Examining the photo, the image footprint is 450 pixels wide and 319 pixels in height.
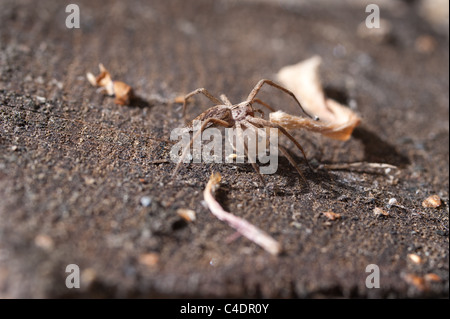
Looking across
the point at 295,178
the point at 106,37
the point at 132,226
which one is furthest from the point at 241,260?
the point at 106,37

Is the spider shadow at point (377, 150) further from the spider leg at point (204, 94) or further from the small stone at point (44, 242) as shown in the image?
the small stone at point (44, 242)

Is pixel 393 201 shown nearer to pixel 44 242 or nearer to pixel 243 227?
pixel 243 227

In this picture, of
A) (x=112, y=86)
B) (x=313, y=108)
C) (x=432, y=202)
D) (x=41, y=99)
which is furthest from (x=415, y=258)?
(x=41, y=99)

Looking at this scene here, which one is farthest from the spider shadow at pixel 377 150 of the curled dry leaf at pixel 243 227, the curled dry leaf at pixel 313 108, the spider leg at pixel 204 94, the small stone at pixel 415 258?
the curled dry leaf at pixel 243 227

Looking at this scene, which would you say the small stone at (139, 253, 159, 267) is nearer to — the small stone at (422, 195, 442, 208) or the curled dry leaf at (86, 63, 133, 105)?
the curled dry leaf at (86, 63, 133, 105)

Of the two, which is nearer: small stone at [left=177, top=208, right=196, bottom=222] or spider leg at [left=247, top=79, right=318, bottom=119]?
small stone at [left=177, top=208, right=196, bottom=222]

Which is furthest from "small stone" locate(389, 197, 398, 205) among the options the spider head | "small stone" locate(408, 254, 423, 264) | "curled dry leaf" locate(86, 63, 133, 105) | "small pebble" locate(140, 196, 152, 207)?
"curled dry leaf" locate(86, 63, 133, 105)
